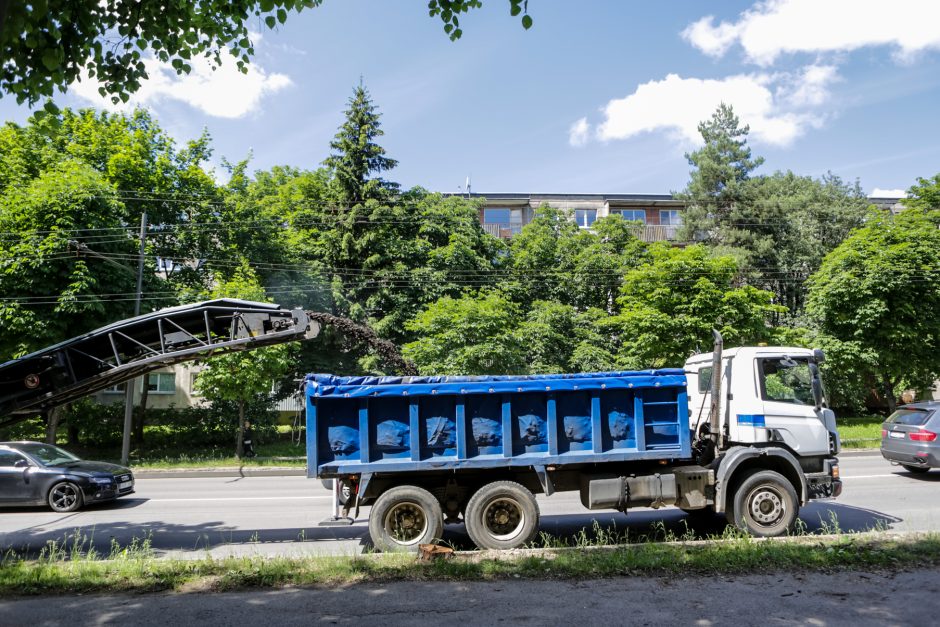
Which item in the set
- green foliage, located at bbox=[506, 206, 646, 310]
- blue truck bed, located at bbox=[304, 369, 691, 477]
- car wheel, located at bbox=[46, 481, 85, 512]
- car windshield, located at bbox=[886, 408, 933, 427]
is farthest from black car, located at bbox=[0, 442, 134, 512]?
green foliage, located at bbox=[506, 206, 646, 310]

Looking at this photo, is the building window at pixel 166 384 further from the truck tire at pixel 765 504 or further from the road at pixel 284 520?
the truck tire at pixel 765 504

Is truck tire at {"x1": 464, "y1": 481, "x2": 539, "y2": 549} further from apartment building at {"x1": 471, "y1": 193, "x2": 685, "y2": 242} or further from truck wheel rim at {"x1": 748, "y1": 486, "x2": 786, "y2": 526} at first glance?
apartment building at {"x1": 471, "y1": 193, "x2": 685, "y2": 242}

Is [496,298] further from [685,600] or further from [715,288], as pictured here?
[685,600]

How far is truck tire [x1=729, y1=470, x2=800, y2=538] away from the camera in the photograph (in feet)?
27.0

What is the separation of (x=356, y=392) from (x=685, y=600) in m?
4.49

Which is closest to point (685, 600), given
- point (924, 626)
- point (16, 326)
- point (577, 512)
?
point (924, 626)

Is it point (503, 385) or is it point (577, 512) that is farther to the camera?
point (577, 512)

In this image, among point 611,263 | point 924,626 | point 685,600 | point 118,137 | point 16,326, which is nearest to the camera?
point 924,626

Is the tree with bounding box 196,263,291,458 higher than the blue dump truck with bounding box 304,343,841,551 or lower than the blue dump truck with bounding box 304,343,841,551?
higher

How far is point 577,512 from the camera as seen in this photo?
10.6 metres

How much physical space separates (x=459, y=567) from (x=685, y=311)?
1805cm

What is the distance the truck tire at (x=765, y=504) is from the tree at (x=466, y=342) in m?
12.7

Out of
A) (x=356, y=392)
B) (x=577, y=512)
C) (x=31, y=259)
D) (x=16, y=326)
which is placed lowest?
(x=577, y=512)

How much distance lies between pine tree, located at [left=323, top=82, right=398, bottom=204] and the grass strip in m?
24.2
